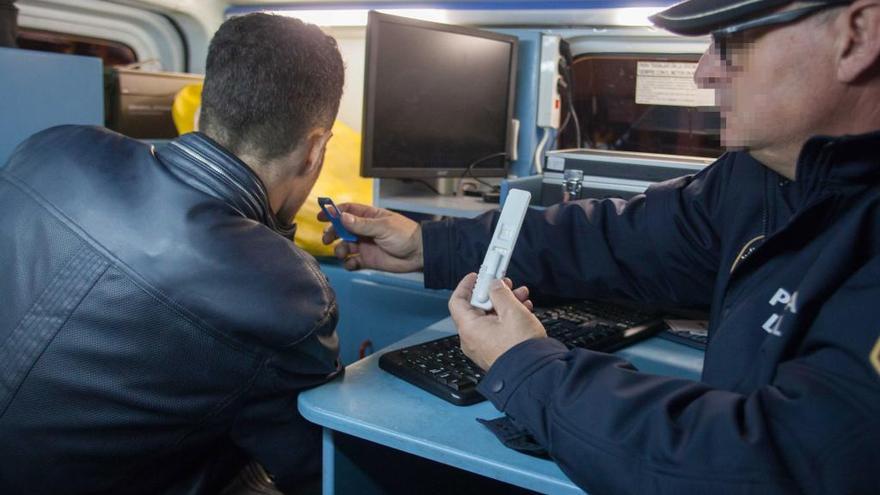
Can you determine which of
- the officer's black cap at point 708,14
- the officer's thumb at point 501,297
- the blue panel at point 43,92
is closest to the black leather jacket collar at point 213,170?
the officer's thumb at point 501,297

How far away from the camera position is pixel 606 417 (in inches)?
32.3

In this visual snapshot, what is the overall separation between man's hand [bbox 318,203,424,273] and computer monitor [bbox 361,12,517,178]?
308mm

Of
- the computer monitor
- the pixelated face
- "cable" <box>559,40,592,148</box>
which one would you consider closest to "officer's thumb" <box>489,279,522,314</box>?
the pixelated face

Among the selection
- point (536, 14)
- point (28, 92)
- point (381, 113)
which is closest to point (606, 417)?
point (381, 113)

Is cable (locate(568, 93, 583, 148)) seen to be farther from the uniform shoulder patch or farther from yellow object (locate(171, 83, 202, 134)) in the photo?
the uniform shoulder patch

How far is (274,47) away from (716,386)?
845mm

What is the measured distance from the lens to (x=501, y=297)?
3.36ft

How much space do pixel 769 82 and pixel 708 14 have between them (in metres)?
0.12

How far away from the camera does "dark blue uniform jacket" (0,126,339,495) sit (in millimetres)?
988

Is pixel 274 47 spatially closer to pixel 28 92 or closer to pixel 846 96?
pixel 846 96

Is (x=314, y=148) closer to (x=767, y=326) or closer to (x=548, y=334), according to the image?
(x=548, y=334)

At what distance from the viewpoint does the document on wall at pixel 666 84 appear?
214cm

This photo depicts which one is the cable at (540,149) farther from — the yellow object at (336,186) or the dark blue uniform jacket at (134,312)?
the dark blue uniform jacket at (134,312)

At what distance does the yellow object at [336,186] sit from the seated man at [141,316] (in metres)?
0.99
